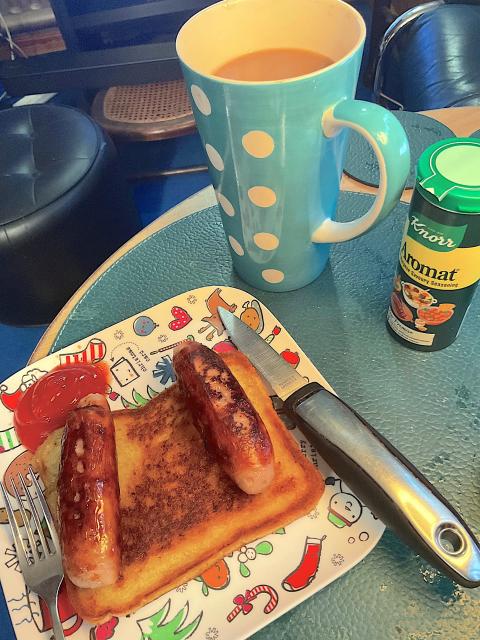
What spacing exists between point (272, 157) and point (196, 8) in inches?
78.3

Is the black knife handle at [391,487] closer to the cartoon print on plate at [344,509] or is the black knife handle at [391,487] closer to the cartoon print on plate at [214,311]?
the cartoon print on plate at [344,509]

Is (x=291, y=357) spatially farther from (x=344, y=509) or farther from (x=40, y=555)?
(x=40, y=555)

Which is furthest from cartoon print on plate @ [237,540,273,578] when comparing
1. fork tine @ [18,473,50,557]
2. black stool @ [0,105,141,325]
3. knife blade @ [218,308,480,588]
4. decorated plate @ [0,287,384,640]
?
black stool @ [0,105,141,325]

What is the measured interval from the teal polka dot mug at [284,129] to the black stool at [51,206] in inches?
38.4

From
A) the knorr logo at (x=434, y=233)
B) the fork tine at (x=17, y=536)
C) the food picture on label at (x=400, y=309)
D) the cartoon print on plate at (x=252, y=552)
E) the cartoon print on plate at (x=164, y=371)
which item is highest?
the knorr logo at (x=434, y=233)

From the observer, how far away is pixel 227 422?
596mm

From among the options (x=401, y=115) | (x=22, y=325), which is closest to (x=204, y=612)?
(x=401, y=115)

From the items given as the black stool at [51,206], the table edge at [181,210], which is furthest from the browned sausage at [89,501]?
the black stool at [51,206]

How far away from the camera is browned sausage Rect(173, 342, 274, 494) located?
582 mm

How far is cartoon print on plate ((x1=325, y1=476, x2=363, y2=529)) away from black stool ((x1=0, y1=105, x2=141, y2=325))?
4.18ft

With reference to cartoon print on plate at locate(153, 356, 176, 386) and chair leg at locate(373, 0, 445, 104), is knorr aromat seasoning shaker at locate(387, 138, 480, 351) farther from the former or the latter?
chair leg at locate(373, 0, 445, 104)

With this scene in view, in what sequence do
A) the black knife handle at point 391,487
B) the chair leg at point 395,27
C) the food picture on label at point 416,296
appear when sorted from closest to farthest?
1. the black knife handle at point 391,487
2. the food picture on label at point 416,296
3. the chair leg at point 395,27

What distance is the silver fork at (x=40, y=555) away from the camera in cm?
58

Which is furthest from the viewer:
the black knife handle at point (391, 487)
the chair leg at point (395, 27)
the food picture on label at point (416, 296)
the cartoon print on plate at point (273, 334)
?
the chair leg at point (395, 27)
